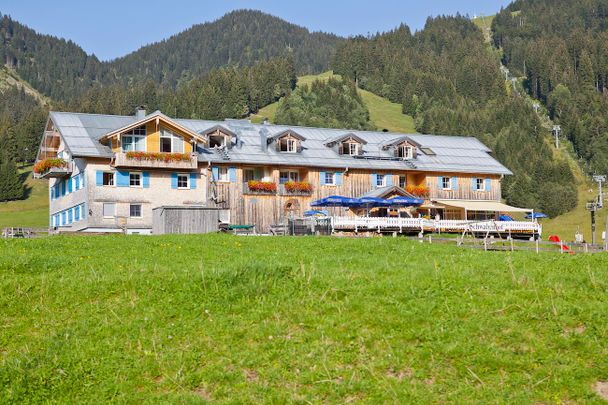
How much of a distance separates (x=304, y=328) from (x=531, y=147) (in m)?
126

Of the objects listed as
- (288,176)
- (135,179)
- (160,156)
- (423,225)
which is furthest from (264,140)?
(423,225)

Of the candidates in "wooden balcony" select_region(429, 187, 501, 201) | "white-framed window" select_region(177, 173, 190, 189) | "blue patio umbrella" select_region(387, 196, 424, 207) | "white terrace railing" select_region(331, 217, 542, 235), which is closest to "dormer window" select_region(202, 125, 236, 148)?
"white-framed window" select_region(177, 173, 190, 189)

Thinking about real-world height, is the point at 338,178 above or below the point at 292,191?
above

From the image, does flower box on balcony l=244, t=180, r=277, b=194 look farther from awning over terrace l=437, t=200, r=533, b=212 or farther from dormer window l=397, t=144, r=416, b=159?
awning over terrace l=437, t=200, r=533, b=212

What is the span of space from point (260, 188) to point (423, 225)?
12722 millimetres

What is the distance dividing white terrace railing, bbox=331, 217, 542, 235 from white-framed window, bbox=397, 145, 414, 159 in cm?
1165

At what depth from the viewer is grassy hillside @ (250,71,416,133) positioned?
152 m

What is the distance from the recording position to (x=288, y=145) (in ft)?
194

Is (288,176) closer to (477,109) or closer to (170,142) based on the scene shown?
(170,142)

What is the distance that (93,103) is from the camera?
158 metres

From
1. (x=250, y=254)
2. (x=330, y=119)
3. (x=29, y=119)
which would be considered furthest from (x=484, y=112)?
(x=250, y=254)

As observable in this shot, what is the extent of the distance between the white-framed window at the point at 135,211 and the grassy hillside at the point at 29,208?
3867 cm

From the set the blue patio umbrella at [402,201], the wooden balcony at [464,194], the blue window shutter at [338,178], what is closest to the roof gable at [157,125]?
the blue window shutter at [338,178]

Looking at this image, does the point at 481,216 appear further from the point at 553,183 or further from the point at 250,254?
the point at 553,183
